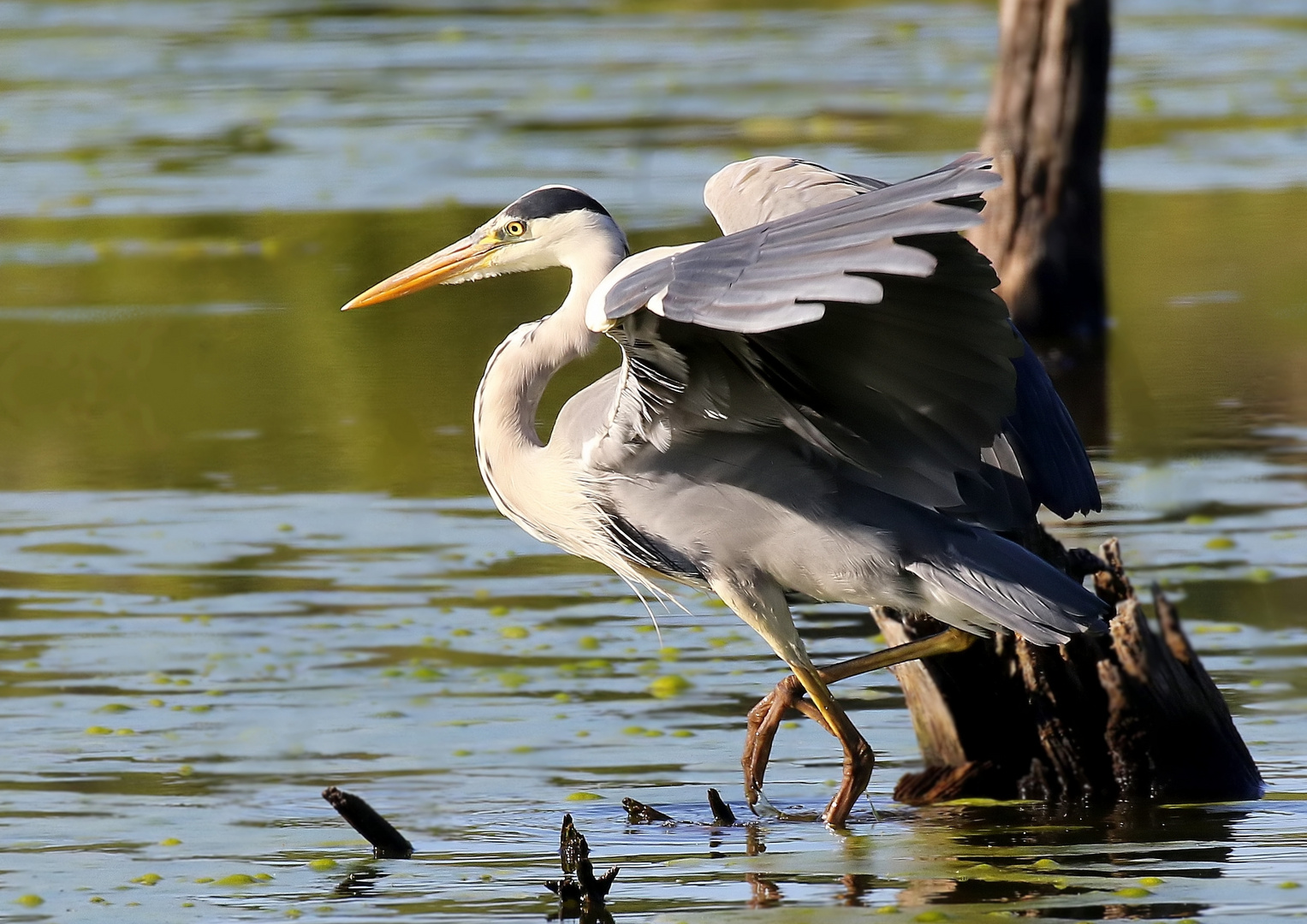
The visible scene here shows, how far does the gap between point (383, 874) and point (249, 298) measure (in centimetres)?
915

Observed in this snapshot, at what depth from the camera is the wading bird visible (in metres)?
4.61

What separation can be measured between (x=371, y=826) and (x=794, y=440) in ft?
4.55

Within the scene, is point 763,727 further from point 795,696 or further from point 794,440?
point 794,440

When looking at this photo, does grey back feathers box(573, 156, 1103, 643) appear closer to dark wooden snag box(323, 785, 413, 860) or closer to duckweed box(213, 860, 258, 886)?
dark wooden snag box(323, 785, 413, 860)

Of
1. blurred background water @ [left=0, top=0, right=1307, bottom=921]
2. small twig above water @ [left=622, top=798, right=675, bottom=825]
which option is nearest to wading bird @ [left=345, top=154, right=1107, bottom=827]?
small twig above water @ [left=622, top=798, right=675, bottom=825]

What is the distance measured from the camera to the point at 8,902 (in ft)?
15.7

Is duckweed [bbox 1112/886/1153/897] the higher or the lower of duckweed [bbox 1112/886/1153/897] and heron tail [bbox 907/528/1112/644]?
the lower

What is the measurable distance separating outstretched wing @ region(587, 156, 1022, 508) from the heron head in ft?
2.61

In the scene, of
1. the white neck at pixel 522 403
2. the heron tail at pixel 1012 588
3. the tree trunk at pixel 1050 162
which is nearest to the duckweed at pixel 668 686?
the white neck at pixel 522 403

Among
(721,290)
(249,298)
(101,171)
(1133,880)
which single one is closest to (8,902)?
(721,290)

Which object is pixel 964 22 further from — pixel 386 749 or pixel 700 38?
pixel 386 749

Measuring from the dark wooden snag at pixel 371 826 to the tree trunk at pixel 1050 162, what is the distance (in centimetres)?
702

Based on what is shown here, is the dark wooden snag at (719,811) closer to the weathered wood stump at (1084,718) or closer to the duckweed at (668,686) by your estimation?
the weathered wood stump at (1084,718)

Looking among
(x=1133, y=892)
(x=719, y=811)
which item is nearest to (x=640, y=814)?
(x=719, y=811)
